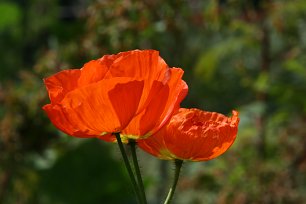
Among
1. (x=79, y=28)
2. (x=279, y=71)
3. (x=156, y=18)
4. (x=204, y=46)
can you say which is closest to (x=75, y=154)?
(x=79, y=28)

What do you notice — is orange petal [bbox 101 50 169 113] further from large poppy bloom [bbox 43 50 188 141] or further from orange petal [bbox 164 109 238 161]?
orange petal [bbox 164 109 238 161]

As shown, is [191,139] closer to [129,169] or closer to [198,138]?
[198,138]

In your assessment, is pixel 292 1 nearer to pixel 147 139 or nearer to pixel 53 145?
pixel 53 145

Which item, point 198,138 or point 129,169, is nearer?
point 129,169

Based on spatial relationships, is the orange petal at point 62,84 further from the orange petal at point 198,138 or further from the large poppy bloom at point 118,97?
the orange petal at point 198,138

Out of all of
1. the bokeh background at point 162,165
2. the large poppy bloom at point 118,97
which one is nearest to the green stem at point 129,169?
the large poppy bloom at point 118,97

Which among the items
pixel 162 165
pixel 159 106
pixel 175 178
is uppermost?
pixel 159 106

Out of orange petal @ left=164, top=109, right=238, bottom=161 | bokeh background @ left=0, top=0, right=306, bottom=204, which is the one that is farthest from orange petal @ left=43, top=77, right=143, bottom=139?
bokeh background @ left=0, top=0, right=306, bottom=204

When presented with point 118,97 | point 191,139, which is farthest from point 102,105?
point 191,139
